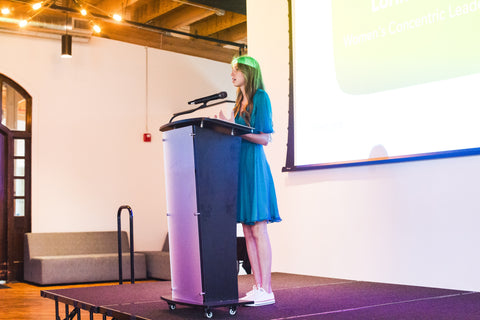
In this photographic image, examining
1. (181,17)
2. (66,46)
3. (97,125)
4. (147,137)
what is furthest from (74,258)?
(181,17)

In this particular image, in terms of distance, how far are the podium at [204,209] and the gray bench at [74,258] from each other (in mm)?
4967

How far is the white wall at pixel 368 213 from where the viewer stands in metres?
3.73

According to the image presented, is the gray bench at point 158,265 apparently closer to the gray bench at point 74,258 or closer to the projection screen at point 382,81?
the gray bench at point 74,258

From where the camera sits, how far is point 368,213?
4.32m

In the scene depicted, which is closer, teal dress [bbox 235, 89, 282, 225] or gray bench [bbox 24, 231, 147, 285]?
teal dress [bbox 235, 89, 282, 225]

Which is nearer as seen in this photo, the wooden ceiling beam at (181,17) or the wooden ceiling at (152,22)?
the wooden ceiling at (152,22)

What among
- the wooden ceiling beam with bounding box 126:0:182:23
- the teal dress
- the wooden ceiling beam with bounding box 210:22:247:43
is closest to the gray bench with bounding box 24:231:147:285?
the wooden ceiling beam with bounding box 126:0:182:23

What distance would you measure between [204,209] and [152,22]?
22.4ft

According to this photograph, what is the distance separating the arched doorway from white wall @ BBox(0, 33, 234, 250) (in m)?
0.11

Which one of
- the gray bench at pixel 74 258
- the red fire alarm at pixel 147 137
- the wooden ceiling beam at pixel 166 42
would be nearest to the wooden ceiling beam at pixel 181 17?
the wooden ceiling beam at pixel 166 42

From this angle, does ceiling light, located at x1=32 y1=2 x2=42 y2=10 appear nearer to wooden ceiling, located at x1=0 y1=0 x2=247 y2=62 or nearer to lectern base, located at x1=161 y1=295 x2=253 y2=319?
wooden ceiling, located at x1=0 y1=0 x2=247 y2=62

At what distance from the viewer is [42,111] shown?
795 centimetres

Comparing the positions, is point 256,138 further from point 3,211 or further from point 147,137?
point 147,137

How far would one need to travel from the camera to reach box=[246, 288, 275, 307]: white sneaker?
299 centimetres
